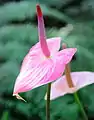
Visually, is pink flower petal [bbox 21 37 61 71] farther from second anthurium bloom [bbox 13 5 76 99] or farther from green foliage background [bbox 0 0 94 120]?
green foliage background [bbox 0 0 94 120]

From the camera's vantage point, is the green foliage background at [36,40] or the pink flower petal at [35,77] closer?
the pink flower petal at [35,77]

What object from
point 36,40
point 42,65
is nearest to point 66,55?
point 42,65

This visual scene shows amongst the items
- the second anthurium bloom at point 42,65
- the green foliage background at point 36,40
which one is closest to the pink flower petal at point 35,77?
the second anthurium bloom at point 42,65

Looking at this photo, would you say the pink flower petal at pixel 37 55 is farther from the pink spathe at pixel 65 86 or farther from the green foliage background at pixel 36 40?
the green foliage background at pixel 36 40

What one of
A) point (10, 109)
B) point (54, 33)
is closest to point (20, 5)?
point (54, 33)

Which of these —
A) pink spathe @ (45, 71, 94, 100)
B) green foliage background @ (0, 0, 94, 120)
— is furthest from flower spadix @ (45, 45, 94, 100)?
green foliage background @ (0, 0, 94, 120)

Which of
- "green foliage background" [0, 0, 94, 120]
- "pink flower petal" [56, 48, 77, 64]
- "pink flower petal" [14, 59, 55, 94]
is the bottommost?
"pink flower petal" [14, 59, 55, 94]
